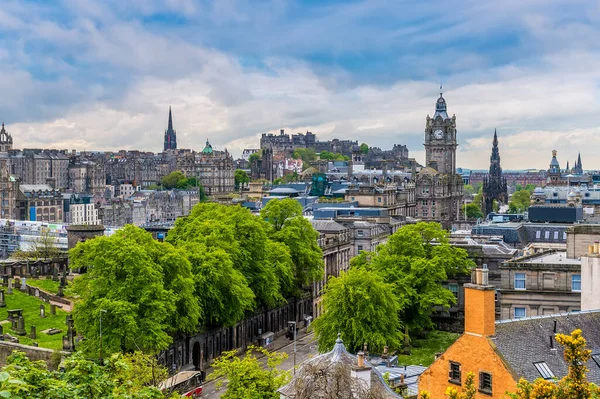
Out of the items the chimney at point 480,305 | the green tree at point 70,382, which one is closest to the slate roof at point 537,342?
the chimney at point 480,305

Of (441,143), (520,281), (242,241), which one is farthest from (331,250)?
(441,143)

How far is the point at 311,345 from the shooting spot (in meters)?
68.9

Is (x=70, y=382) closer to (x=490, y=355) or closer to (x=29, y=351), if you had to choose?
(x=490, y=355)

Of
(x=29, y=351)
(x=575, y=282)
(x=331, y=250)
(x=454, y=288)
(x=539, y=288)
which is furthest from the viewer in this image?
(x=331, y=250)

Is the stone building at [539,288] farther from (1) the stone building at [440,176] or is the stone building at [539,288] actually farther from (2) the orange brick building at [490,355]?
(1) the stone building at [440,176]

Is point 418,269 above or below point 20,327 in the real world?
above

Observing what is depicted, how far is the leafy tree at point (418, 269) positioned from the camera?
60719 mm

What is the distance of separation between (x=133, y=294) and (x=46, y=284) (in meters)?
33.4

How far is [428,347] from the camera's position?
60.7 m

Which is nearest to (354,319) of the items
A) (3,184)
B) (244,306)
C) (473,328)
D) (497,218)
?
(244,306)

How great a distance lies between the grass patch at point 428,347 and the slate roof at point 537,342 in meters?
20.8

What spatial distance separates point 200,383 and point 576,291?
26054 mm

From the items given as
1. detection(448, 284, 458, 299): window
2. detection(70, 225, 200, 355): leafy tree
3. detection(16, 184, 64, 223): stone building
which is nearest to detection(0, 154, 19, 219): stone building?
detection(16, 184, 64, 223): stone building

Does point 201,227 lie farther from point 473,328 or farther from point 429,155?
point 429,155
